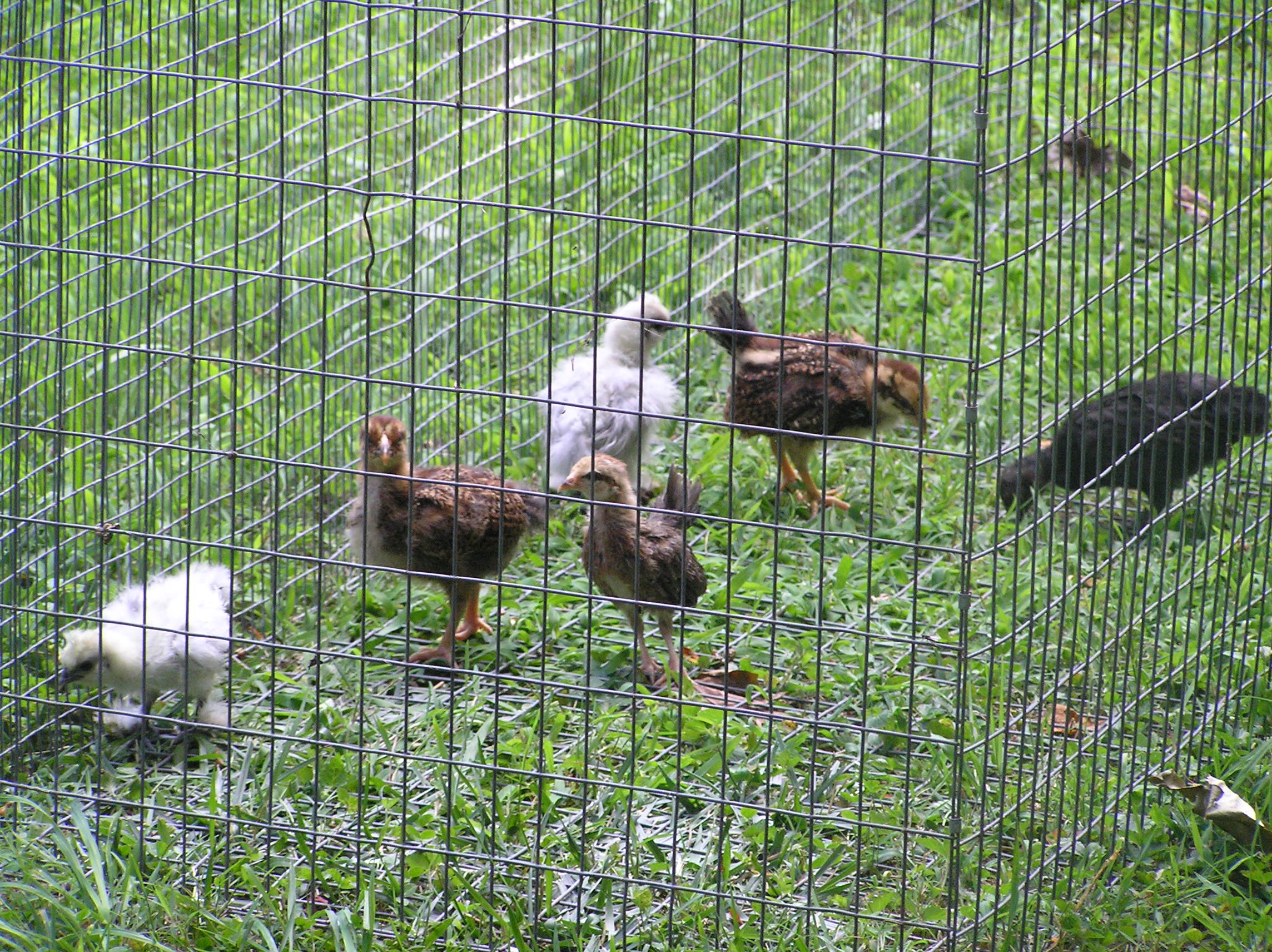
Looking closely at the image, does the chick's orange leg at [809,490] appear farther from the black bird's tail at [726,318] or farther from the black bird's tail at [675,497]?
the black bird's tail at [675,497]

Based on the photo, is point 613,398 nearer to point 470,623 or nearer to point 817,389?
point 817,389

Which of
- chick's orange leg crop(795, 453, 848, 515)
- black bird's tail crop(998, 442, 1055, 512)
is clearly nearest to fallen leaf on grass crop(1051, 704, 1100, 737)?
black bird's tail crop(998, 442, 1055, 512)

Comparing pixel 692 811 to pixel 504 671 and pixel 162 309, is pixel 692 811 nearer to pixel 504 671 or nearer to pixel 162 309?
pixel 504 671

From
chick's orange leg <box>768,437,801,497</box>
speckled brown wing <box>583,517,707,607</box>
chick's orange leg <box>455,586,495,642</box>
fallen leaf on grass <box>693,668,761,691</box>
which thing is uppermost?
speckled brown wing <box>583,517,707,607</box>

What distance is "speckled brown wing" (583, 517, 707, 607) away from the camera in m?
4.46

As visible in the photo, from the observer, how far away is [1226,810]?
3674 mm

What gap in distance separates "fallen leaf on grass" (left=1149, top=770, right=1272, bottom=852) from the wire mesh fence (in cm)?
14

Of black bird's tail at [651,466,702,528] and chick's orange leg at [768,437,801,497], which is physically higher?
black bird's tail at [651,466,702,528]

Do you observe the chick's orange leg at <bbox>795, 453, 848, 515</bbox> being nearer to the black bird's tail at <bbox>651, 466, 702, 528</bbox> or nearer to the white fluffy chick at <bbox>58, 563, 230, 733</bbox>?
the black bird's tail at <bbox>651, 466, 702, 528</bbox>

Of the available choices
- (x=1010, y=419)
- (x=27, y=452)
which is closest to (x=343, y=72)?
(x=27, y=452)

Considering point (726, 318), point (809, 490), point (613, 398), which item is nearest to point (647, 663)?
point (613, 398)

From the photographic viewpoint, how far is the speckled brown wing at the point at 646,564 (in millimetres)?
4457

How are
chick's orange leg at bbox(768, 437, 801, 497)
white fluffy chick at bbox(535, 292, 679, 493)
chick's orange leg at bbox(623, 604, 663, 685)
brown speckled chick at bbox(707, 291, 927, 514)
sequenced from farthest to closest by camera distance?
1. chick's orange leg at bbox(768, 437, 801, 497)
2. white fluffy chick at bbox(535, 292, 679, 493)
3. brown speckled chick at bbox(707, 291, 927, 514)
4. chick's orange leg at bbox(623, 604, 663, 685)

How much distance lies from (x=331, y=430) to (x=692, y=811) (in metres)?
2.11
